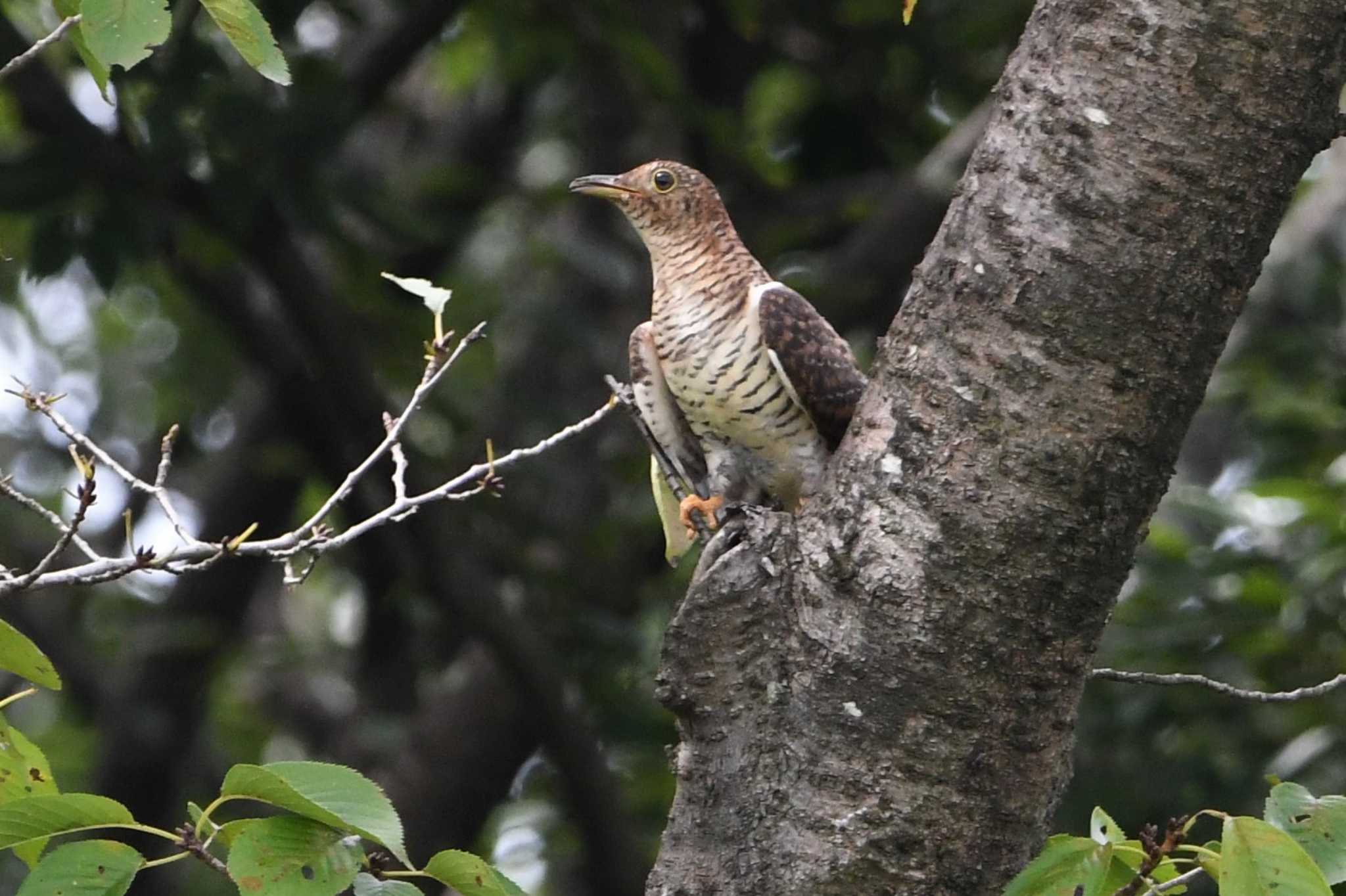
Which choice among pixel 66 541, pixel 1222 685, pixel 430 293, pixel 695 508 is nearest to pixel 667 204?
pixel 695 508

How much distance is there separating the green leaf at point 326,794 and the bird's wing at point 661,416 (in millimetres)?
1847

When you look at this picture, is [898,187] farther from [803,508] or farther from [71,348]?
[71,348]

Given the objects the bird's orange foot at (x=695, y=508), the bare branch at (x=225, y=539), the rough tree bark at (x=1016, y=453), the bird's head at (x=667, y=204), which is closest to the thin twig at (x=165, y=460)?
the bare branch at (x=225, y=539)

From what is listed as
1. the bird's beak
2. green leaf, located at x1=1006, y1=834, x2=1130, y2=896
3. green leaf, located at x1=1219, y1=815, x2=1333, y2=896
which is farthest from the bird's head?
green leaf, located at x1=1219, y1=815, x2=1333, y2=896

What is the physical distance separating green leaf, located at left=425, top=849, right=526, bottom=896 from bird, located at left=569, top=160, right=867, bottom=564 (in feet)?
4.84

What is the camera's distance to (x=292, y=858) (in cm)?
187

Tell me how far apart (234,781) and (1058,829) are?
3464 millimetres

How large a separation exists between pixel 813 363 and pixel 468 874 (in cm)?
185

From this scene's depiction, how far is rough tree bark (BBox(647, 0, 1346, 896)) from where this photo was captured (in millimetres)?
2154

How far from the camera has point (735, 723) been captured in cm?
235

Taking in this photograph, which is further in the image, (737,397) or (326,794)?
(737,397)

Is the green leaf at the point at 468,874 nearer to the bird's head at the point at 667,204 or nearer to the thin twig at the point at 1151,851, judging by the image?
the thin twig at the point at 1151,851

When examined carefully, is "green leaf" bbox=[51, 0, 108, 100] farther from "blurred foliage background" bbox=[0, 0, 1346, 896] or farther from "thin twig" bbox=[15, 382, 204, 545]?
"blurred foliage background" bbox=[0, 0, 1346, 896]

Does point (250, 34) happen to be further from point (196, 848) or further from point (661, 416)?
point (661, 416)
